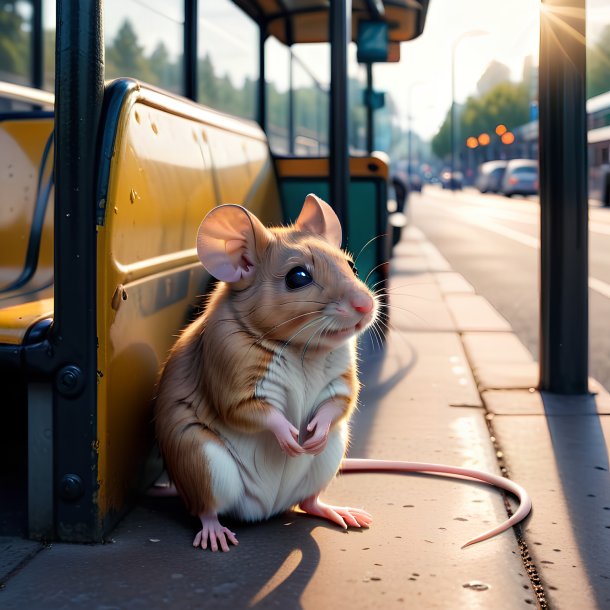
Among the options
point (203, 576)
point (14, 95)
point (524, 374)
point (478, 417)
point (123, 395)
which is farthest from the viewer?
point (524, 374)

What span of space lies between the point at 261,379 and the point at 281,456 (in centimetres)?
29

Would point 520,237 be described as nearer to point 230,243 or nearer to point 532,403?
point 532,403

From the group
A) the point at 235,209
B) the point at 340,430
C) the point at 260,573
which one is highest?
the point at 235,209

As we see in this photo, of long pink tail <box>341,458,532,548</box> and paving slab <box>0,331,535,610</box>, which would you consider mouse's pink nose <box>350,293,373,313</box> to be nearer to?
paving slab <box>0,331,535,610</box>

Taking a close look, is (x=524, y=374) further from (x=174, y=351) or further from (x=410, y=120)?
(x=410, y=120)

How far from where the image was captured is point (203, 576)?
2.34 m

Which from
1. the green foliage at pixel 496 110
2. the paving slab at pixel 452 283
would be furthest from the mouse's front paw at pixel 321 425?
the green foliage at pixel 496 110

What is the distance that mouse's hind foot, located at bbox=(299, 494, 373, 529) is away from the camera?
274cm

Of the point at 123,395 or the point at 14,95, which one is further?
the point at 14,95

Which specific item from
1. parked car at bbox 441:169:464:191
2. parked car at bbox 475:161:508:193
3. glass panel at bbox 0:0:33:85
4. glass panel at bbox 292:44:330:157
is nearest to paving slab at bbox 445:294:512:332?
glass panel at bbox 292:44:330:157

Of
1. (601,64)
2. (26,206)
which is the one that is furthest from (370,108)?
(601,64)

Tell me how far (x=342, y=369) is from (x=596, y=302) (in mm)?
6307

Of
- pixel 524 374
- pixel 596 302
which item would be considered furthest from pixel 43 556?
pixel 596 302

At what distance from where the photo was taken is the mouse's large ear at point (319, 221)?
2789 mm
